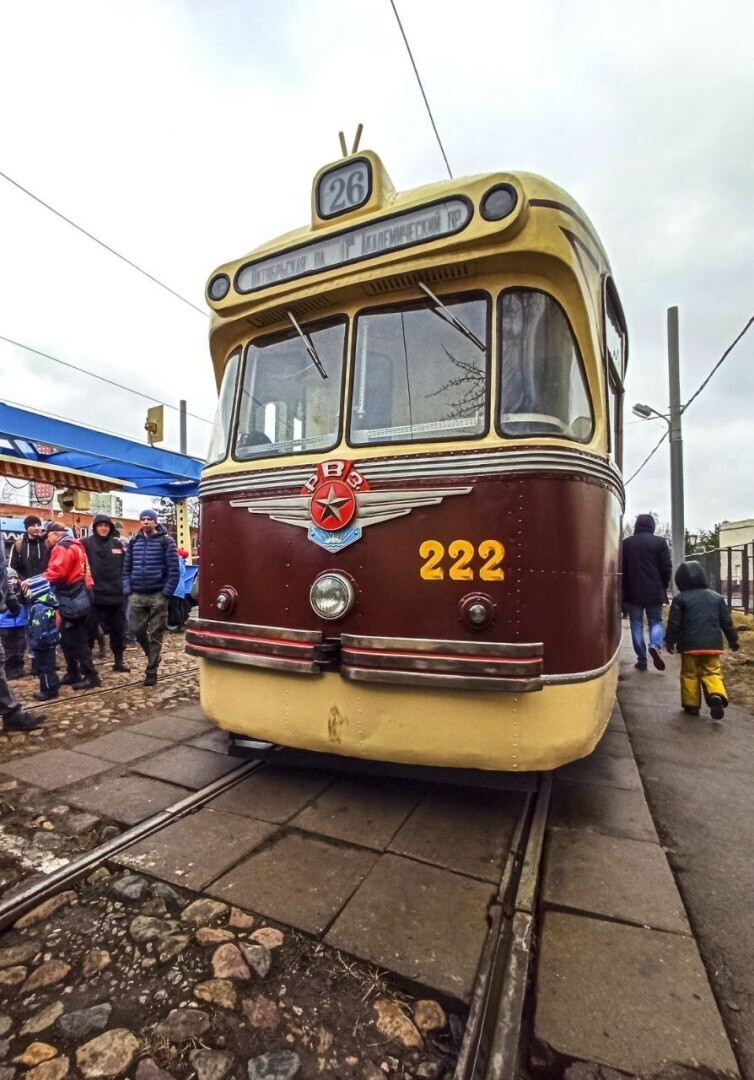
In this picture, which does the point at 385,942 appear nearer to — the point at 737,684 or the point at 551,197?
the point at 551,197

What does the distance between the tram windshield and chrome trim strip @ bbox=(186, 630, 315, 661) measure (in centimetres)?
107

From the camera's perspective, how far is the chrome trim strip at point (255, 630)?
114 inches

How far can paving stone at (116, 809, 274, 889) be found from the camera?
96.3 inches

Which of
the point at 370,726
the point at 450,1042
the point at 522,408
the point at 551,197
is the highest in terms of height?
the point at 551,197

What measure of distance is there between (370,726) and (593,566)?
1386 mm

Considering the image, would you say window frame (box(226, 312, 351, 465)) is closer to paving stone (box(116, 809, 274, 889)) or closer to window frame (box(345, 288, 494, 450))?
window frame (box(345, 288, 494, 450))

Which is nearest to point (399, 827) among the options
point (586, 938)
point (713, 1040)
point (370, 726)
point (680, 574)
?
point (370, 726)

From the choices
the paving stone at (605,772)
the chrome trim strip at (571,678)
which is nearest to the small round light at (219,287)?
the chrome trim strip at (571,678)

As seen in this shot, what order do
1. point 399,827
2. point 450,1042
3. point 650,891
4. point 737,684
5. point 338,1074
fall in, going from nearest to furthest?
1. point 338,1074
2. point 450,1042
3. point 650,891
4. point 399,827
5. point 737,684

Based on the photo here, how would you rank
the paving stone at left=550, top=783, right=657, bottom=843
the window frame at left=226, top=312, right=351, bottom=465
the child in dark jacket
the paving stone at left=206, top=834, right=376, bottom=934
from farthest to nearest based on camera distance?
the child in dark jacket → the window frame at left=226, top=312, right=351, bottom=465 → the paving stone at left=550, top=783, right=657, bottom=843 → the paving stone at left=206, top=834, right=376, bottom=934

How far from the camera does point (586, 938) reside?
209 centimetres

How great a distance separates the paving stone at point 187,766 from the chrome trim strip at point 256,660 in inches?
32.2

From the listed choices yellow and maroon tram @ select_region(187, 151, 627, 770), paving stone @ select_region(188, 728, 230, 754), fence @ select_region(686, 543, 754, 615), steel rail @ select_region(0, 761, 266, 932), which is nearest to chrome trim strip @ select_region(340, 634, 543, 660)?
yellow and maroon tram @ select_region(187, 151, 627, 770)

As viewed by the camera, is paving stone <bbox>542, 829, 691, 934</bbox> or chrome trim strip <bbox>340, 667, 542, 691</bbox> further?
chrome trim strip <bbox>340, 667, 542, 691</bbox>
